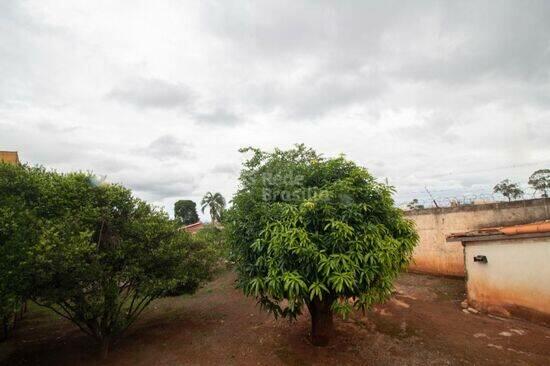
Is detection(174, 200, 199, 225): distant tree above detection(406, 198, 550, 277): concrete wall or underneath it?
above

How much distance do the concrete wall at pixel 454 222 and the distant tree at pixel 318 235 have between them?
7.76 metres

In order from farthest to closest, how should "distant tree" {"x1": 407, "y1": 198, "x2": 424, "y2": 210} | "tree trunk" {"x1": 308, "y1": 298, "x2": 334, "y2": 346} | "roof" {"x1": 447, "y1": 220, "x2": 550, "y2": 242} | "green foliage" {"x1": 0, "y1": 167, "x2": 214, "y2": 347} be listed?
1. "distant tree" {"x1": 407, "y1": 198, "x2": 424, "y2": 210}
2. "roof" {"x1": 447, "y1": 220, "x2": 550, "y2": 242}
3. "tree trunk" {"x1": 308, "y1": 298, "x2": 334, "y2": 346}
4. "green foliage" {"x1": 0, "y1": 167, "x2": 214, "y2": 347}

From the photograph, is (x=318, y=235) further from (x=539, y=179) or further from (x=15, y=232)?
(x=539, y=179)

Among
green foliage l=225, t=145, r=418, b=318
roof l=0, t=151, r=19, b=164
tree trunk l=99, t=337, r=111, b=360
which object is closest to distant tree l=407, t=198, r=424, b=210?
green foliage l=225, t=145, r=418, b=318

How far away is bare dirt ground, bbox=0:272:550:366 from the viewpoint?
25.6 feet

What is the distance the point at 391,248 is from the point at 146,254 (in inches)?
267

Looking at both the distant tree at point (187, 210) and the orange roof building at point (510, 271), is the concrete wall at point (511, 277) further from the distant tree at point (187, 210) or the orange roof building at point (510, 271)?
the distant tree at point (187, 210)

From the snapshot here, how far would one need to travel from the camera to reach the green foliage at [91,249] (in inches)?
272

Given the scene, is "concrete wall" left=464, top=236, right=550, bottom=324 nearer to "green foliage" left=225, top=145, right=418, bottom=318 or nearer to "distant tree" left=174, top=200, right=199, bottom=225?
"green foliage" left=225, top=145, right=418, bottom=318

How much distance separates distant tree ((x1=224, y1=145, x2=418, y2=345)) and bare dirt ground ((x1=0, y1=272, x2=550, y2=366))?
6.19 feet

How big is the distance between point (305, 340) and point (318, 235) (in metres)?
4.22

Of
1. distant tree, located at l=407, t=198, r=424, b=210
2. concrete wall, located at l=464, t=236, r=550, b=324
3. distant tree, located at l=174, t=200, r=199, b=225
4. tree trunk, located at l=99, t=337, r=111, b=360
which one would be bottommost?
tree trunk, located at l=99, t=337, r=111, b=360

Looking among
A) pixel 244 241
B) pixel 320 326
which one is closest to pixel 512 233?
pixel 320 326

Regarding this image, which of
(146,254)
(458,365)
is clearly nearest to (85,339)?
(146,254)
